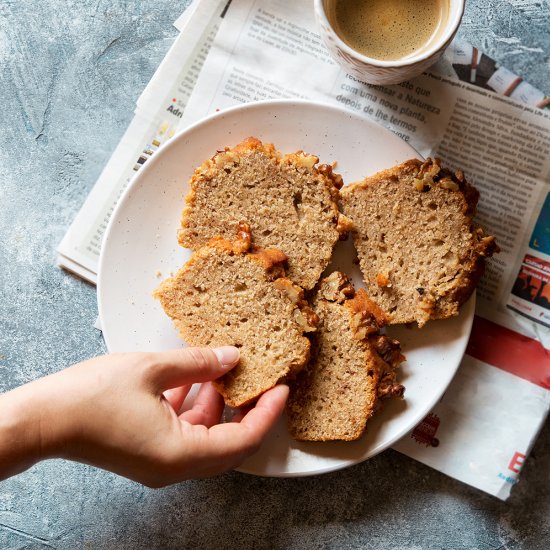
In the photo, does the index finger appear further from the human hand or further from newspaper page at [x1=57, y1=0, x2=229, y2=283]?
newspaper page at [x1=57, y1=0, x2=229, y2=283]

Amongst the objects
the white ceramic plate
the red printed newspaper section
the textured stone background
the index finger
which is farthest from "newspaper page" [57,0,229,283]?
the red printed newspaper section

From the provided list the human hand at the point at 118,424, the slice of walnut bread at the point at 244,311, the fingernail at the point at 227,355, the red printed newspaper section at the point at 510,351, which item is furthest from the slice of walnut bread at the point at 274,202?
the red printed newspaper section at the point at 510,351

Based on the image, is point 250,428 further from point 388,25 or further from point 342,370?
point 388,25

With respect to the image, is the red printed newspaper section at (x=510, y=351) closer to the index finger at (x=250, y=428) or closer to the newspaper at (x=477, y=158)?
the newspaper at (x=477, y=158)

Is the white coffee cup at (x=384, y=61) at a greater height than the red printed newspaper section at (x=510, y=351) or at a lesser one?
greater

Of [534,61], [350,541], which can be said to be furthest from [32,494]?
[534,61]

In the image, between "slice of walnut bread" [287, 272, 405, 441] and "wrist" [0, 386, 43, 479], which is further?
"slice of walnut bread" [287, 272, 405, 441]

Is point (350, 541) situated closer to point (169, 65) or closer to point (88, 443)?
point (88, 443)
